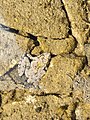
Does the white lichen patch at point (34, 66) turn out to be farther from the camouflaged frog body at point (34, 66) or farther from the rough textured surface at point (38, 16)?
the rough textured surface at point (38, 16)

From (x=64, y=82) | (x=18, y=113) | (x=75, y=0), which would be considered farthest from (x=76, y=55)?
(x=18, y=113)

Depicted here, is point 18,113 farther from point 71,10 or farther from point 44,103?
point 71,10

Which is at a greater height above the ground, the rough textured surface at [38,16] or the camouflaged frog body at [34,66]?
the rough textured surface at [38,16]

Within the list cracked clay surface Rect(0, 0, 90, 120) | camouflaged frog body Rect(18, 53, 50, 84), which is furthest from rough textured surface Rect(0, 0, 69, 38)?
camouflaged frog body Rect(18, 53, 50, 84)

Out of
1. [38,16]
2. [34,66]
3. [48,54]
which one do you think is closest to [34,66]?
[34,66]

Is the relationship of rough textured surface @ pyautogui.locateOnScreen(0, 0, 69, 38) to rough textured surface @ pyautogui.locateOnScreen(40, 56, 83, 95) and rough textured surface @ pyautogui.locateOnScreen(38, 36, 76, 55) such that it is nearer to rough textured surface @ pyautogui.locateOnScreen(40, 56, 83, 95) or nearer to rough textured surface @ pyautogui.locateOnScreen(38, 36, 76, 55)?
rough textured surface @ pyautogui.locateOnScreen(38, 36, 76, 55)

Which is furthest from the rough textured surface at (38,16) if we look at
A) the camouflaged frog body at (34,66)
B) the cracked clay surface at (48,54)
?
the camouflaged frog body at (34,66)

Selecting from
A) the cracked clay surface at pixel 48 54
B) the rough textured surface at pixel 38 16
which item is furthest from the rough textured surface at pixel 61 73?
the rough textured surface at pixel 38 16

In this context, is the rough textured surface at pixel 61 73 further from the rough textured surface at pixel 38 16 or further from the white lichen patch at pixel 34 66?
the rough textured surface at pixel 38 16

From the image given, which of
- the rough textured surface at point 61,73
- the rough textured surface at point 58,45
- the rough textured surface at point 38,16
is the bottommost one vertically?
the rough textured surface at point 61,73
